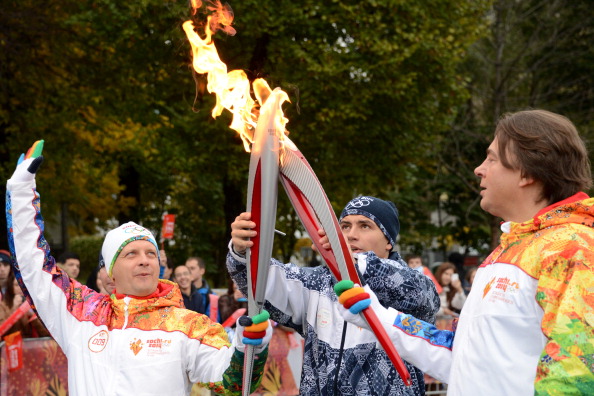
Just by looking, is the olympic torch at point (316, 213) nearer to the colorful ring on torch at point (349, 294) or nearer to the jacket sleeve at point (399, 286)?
the colorful ring on torch at point (349, 294)

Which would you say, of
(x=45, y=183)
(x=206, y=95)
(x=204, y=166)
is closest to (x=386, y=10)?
(x=206, y=95)

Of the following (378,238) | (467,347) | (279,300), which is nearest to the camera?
(467,347)

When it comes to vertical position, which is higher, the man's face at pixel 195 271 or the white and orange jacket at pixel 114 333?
the man's face at pixel 195 271

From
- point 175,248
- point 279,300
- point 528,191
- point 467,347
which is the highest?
point 175,248

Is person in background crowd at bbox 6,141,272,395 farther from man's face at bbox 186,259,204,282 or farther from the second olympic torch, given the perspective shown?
man's face at bbox 186,259,204,282

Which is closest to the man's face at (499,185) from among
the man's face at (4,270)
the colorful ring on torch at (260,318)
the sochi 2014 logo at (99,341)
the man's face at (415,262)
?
the colorful ring on torch at (260,318)

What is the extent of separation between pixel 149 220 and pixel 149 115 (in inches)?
353

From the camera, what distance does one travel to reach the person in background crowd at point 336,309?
10.7 feet

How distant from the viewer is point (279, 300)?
3.43 m

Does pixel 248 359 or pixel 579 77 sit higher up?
pixel 579 77

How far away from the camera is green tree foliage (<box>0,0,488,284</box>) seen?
1371cm

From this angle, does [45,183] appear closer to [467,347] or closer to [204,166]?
[204,166]

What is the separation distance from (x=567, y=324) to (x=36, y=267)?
7.54 ft

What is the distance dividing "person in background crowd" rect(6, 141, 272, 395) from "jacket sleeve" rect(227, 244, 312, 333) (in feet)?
0.85
